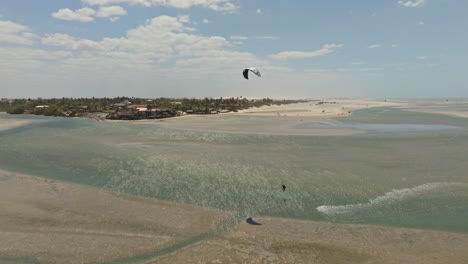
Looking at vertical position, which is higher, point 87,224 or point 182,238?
point 87,224

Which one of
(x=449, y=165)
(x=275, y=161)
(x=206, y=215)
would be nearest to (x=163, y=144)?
(x=275, y=161)

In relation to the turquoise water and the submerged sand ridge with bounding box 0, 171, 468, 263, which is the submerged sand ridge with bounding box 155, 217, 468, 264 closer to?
the submerged sand ridge with bounding box 0, 171, 468, 263

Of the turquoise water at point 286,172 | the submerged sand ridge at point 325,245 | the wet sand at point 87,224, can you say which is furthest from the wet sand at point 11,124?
the submerged sand ridge at point 325,245

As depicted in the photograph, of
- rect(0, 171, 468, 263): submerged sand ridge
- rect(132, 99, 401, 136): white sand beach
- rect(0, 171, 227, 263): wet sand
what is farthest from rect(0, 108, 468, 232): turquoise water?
rect(132, 99, 401, 136): white sand beach

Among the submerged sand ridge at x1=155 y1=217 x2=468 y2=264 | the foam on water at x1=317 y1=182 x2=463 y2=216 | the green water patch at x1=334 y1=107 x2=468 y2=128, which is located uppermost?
the green water patch at x1=334 y1=107 x2=468 y2=128

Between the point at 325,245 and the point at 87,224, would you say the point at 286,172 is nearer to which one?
the point at 325,245

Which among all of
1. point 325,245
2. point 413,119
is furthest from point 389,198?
point 413,119
